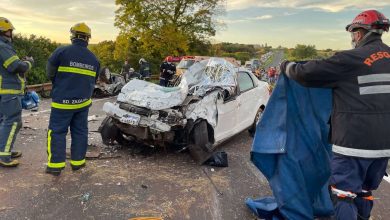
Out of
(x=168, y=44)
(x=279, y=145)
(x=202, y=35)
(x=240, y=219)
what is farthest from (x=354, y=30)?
(x=202, y=35)

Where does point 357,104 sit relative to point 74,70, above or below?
below

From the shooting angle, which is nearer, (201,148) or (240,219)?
(240,219)

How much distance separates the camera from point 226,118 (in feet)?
22.4

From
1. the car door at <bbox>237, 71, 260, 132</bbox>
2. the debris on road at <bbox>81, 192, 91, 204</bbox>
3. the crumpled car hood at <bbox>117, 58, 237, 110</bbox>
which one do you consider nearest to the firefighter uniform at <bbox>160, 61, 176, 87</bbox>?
the car door at <bbox>237, 71, 260, 132</bbox>

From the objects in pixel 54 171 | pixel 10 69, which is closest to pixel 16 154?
pixel 54 171

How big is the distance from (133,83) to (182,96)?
3.76 feet

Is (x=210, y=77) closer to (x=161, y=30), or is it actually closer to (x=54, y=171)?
(x=54, y=171)

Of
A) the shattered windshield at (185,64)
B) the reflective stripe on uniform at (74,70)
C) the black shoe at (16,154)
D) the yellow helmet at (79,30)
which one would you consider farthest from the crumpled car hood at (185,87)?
the shattered windshield at (185,64)

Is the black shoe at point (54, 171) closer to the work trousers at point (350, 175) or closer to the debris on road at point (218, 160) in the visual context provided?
the debris on road at point (218, 160)

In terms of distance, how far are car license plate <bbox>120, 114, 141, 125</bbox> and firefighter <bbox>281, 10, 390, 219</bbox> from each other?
121 inches

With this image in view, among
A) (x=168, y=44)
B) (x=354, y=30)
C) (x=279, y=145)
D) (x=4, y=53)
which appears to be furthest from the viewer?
(x=168, y=44)

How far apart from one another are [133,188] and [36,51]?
14678mm

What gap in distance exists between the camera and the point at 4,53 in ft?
18.1

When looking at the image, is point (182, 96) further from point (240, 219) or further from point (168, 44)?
point (168, 44)
